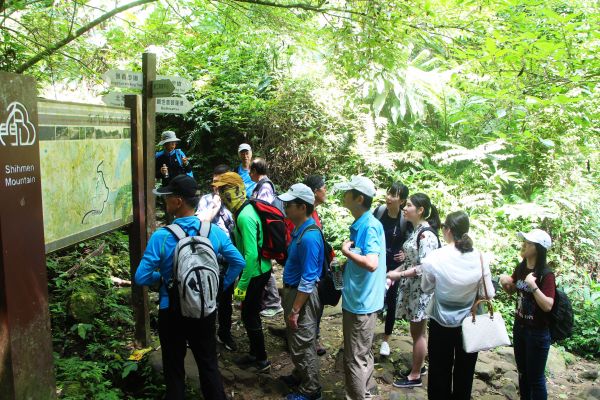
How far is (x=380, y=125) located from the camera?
34.3 ft

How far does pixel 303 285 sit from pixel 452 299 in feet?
3.80

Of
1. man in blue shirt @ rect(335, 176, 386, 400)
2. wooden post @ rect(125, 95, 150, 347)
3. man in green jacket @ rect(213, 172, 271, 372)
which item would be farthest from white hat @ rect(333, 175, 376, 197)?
wooden post @ rect(125, 95, 150, 347)

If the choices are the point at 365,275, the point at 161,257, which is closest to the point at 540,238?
the point at 365,275

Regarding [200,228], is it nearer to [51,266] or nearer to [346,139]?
[51,266]

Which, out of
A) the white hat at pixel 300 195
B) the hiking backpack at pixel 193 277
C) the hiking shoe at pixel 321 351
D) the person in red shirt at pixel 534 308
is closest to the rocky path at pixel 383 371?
the hiking shoe at pixel 321 351

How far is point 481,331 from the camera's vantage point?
3406 mm

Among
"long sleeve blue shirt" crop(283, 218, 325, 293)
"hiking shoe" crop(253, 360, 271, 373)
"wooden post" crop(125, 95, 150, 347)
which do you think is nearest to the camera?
"long sleeve blue shirt" crop(283, 218, 325, 293)

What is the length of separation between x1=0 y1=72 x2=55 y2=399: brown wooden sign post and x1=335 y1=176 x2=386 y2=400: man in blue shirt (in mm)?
2058

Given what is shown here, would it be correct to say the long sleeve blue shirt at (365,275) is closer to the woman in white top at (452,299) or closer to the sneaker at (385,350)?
the woman in white top at (452,299)

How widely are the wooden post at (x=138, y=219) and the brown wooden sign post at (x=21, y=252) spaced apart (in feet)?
5.12

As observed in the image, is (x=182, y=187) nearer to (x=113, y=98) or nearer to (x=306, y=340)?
(x=306, y=340)

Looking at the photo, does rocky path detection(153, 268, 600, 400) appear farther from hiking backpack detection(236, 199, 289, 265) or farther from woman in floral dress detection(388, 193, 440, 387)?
hiking backpack detection(236, 199, 289, 265)

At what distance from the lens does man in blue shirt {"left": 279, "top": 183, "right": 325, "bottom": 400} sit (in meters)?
3.56

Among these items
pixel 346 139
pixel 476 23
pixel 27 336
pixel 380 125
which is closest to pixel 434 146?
pixel 380 125
